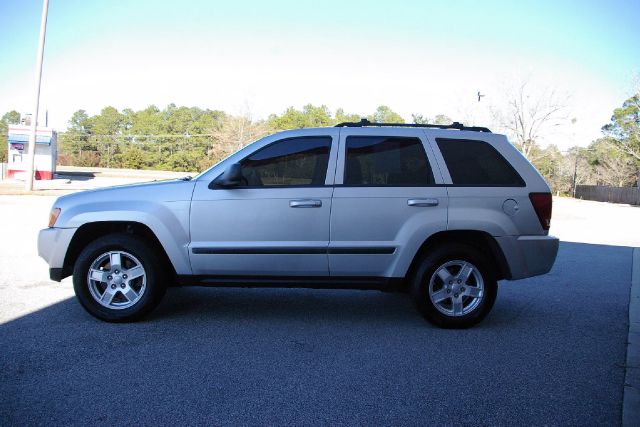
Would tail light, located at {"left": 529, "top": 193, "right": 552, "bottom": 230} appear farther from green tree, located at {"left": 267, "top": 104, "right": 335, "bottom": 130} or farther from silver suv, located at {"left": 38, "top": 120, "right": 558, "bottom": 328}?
green tree, located at {"left": 267, "top": 104, "right": 335, "bottom": 130}

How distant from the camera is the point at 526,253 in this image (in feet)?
17.2

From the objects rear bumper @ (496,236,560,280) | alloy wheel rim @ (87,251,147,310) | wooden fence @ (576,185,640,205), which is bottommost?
alloy wheel rim @ (87,251,147,310)

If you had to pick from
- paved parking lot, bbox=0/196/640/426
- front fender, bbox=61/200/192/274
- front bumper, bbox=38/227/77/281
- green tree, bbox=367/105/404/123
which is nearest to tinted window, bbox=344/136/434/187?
paved parking lot, bbox=0/196/640/426

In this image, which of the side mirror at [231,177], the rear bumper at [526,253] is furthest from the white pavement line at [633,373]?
the side mirror at [231,177]

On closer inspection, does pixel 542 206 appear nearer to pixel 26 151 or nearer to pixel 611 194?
pixel 26 151

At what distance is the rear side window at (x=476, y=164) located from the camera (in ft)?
17.4

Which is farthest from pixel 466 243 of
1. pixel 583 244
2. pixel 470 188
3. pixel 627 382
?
pixel 583 244

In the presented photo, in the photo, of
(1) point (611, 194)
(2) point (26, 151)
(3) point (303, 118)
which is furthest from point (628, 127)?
(2) point (26, 151)

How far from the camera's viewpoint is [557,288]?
7.42 meters

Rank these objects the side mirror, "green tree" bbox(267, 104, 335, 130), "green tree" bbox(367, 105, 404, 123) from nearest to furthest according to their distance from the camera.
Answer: the side mirror < "green tree" bbox(267, 104, 335, 130) < "green tree" bbox(367, 105, 404, 123)

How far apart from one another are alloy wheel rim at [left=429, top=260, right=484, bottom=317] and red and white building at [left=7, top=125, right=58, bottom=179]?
108 ft

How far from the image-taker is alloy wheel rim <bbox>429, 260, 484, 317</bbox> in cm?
520

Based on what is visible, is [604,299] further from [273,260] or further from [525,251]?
[273,260]

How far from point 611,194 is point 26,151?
55.8m
